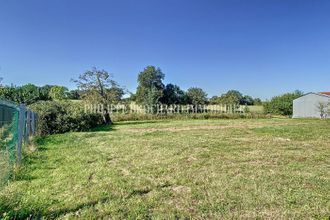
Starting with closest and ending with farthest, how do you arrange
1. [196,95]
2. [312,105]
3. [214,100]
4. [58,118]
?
[58,118] → [312,105] → [214,100] → [196,95]

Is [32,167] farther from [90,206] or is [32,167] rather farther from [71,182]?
[90,206]

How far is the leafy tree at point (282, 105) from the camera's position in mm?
36500

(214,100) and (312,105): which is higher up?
(214,100)

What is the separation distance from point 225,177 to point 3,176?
3.36 meters

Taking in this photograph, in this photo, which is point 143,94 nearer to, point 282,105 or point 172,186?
point 282,105

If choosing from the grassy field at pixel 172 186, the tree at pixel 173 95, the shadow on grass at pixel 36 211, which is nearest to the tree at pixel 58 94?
the tree at pixel 173 95

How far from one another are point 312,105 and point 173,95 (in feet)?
75.6

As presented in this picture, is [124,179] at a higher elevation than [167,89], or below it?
below

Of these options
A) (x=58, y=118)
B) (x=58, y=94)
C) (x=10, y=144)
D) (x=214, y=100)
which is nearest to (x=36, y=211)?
(x=10, y=144)

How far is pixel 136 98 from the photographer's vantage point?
46.3 metres

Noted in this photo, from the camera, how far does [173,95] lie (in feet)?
163

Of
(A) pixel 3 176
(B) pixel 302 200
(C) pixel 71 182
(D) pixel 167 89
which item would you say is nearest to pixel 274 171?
(B) pixel 302 200

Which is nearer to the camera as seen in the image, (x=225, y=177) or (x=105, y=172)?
(x=225, y=177)

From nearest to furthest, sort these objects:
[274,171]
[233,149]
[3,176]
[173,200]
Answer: [173,200] < [3,176] < [274,171] < [233,149]
